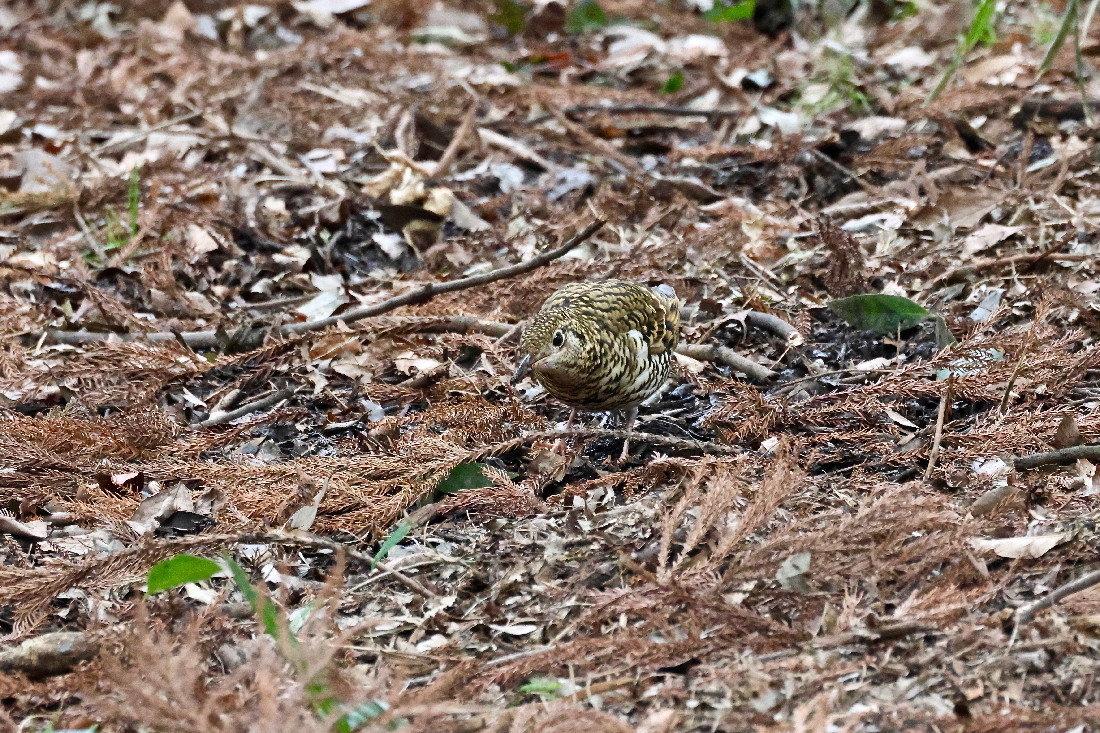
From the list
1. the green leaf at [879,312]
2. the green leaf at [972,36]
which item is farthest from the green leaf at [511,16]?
the green leaf at [879,312]

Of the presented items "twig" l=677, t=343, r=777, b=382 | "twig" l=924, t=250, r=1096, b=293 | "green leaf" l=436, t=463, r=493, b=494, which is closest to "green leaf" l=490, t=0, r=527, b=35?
"twig" l=924, t=250, r=1096, b=293

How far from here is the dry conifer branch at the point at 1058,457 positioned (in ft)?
12.4

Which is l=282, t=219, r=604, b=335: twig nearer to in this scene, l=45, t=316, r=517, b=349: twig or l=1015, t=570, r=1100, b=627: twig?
l=45, t=316, r=517, b=349: twig

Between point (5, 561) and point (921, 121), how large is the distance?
571 cm

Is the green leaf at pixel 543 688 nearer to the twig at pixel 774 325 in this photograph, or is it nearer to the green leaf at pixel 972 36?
the twig at pixel 774 325

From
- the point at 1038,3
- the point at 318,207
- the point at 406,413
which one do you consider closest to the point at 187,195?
the point at 318,207

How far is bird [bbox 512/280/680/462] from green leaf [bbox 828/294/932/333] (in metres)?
0.83

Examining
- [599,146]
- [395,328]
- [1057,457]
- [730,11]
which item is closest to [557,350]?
[395,328]

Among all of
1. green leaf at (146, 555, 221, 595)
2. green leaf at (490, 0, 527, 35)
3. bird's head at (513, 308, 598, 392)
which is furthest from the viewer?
green leaf at (490, 0, 527, 35)

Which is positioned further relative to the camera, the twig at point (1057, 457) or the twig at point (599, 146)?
the twig at point (599, 146)

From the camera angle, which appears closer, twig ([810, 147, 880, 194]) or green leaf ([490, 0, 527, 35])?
twig ([810, 147, 880, 194])

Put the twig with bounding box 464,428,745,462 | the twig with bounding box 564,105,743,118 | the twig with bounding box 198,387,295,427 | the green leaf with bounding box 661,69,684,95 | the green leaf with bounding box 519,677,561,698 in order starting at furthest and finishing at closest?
the green leaf with bounding box 661,69,684,95
the twig with bounding box 564,105,743,118
the twig with bounding box 198,387,295,427
the twig with bounding box 464,428,745,462
the green leaf with bounding box 519,677,561,698

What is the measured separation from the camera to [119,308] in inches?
216

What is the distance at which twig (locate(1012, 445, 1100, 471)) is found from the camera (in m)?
3.79
